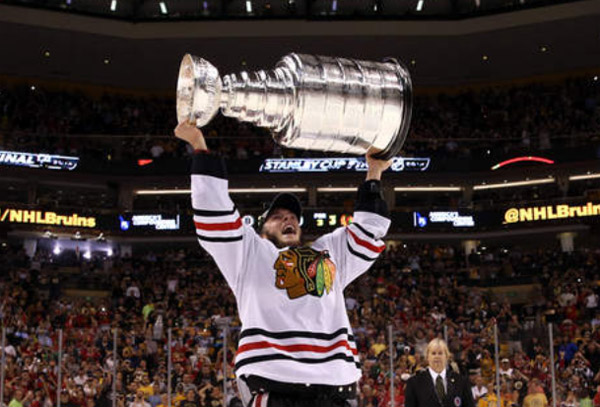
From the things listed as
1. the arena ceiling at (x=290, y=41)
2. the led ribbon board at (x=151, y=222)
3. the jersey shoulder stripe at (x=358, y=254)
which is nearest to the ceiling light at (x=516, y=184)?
the arena ceiling at (x=290, y=41)

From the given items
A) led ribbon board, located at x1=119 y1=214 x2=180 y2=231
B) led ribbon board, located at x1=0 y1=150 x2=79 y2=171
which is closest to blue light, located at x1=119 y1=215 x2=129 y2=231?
led ribbon board, located at x1=119 y1=214 x2=180 y2=231

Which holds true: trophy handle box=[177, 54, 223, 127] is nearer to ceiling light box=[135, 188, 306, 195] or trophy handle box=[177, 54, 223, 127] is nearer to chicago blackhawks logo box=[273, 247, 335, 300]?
chicago blackhawks logo box=[273, 247, 335, 300]

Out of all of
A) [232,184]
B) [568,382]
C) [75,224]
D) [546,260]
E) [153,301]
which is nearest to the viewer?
[568,382]

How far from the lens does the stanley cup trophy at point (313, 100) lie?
337cm

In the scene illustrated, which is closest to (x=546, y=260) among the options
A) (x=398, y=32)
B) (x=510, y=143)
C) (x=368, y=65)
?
(x=510, y=143)

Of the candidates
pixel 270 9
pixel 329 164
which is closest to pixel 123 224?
pixel 329 164

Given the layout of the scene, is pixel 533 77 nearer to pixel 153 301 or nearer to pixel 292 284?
pixel 153 301

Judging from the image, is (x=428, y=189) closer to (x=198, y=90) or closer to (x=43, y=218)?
(x=43, y=218)

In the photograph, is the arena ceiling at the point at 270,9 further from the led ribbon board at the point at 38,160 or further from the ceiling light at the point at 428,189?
the ceiling light at the point at 428,189

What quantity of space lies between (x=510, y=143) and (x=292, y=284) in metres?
26.9

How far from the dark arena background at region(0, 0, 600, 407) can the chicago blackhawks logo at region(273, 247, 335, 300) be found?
17569 millimetres

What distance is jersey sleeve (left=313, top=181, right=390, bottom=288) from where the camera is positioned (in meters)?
3.99

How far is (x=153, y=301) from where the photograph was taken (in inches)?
915

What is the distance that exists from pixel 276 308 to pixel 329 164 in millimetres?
25860
